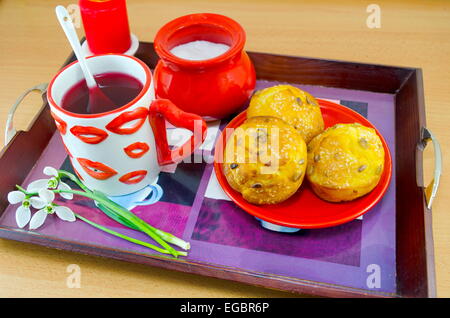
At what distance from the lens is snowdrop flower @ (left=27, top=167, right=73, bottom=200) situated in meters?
0.82

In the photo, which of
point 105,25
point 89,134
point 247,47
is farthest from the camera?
point 247,47

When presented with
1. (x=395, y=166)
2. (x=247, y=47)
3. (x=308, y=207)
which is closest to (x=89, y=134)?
(x=308, y=207)

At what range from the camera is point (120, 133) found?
27.7 inches

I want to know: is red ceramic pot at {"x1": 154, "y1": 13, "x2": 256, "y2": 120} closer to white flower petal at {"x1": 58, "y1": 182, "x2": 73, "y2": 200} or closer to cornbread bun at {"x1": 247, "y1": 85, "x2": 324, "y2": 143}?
cornbread bun at {"x1": 247, "y1": 85, "x2": 324, "y2": 143}

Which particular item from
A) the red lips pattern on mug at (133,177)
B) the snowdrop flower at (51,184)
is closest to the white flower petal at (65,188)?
A: the snowdrop flower at (51,184)

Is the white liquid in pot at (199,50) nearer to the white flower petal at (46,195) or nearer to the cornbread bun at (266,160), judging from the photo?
the cornbread bun at (266,160)

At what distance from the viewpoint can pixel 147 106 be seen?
0.72 m

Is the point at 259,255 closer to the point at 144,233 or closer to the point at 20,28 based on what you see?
the point at 144,233

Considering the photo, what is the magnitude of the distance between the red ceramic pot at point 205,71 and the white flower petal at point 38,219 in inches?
12.9

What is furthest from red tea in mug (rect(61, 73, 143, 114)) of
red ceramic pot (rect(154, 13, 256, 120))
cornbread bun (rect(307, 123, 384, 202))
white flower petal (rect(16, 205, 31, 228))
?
cornbread bun (rect(307, 123, 384, 202))

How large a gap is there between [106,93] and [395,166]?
1.85 ft

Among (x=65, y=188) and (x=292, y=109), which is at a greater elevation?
(x=292, y=109)

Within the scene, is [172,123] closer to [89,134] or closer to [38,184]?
[89,134]

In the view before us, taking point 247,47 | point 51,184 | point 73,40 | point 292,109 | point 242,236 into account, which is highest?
point 247,47
